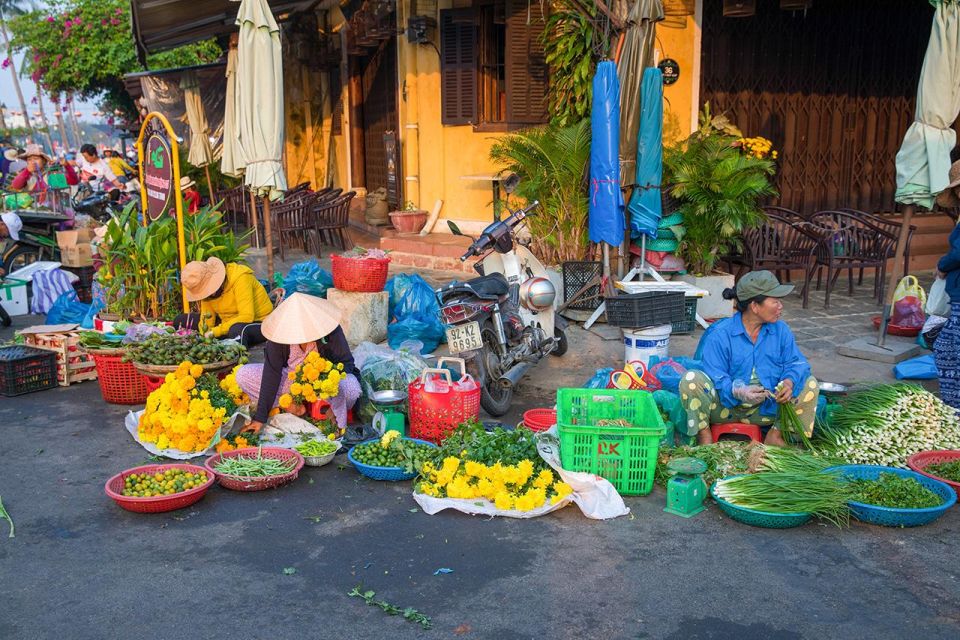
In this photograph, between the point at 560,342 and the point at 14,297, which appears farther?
the point at 14,297

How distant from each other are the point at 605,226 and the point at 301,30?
408 inches

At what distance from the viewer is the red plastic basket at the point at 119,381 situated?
6.96 metres

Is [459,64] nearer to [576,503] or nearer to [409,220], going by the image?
[409,220]

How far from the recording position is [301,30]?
54.5 feet

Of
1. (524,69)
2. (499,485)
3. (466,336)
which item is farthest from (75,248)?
(499,485)

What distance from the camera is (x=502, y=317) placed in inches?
276

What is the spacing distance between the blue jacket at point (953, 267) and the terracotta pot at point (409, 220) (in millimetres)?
7836

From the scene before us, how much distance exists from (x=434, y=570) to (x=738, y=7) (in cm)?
806

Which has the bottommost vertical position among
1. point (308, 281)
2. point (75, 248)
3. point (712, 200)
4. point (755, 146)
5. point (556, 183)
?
point (308, 281)

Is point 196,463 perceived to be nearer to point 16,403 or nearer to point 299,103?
point 16,403

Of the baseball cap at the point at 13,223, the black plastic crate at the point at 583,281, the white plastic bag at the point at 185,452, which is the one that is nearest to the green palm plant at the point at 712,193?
the black plastic crate at the point at 583,281

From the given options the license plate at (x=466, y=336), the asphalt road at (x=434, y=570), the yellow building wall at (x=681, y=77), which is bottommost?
the asphalt road at (x=434, y=570)

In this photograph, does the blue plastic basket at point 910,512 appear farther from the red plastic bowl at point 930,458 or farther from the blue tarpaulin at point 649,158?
the blue tarpaulin at point 649,158

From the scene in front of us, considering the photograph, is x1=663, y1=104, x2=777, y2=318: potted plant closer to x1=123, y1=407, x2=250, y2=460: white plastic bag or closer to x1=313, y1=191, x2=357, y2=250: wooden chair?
x1=123, y1=407, x2=250, y2=460: white plastic bag
